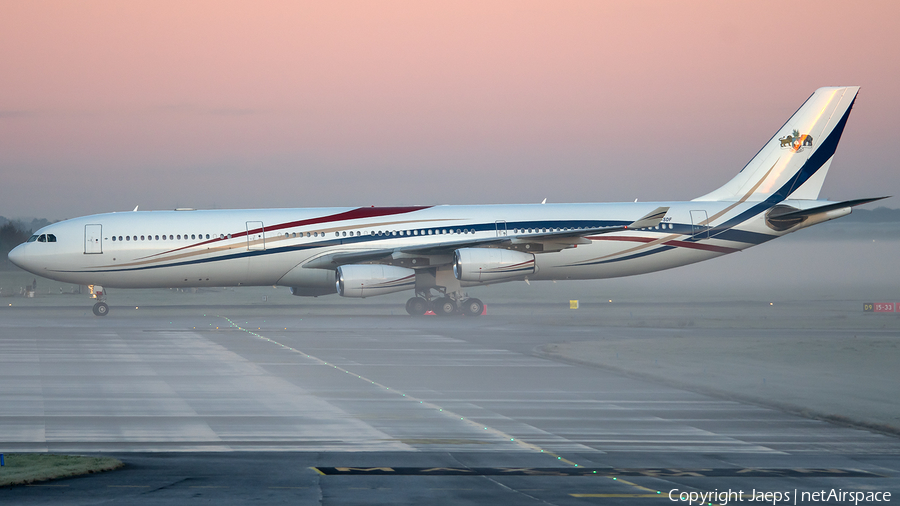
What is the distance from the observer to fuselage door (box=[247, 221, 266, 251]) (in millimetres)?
33719

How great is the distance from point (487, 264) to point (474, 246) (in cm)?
130

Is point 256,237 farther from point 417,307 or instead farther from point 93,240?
point 417,307

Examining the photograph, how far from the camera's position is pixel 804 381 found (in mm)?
16484

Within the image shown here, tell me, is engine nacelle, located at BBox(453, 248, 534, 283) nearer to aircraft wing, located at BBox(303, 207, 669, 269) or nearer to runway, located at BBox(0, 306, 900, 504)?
aircraft wing, located at BBox(303, 207, 669, 269)

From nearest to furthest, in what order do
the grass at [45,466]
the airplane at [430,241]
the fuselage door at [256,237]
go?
the grass at [45,466] < the airplane at [430,241] < the fuselage door at [256,237]

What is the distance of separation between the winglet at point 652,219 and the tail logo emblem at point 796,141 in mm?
7905

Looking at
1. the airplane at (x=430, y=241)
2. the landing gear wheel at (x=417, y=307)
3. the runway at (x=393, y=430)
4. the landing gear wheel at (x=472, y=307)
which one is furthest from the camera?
the landing gear wheel at (x=417, y=307)

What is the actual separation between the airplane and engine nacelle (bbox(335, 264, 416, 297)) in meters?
0.05

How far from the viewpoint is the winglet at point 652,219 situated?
3212 centimetres

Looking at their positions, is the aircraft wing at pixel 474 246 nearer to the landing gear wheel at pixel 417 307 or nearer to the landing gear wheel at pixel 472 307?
the landing gear wheel at pixel 417 307

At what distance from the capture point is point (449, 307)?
1339 inches

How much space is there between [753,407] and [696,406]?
882 millimetres

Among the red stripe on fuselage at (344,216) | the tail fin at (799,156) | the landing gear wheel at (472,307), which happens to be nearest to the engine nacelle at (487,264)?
the landing gear wheel at (472,307)

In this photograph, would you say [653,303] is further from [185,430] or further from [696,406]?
[185,430]
